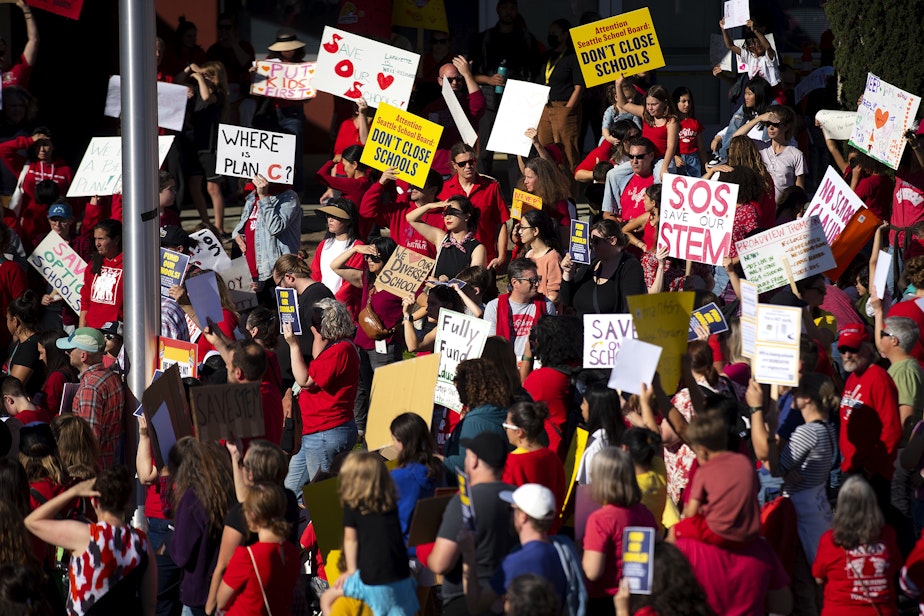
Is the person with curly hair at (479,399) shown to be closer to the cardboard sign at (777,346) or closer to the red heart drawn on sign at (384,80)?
the cardboard sign at (777,346)

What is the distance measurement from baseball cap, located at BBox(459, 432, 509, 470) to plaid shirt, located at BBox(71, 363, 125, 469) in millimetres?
2799

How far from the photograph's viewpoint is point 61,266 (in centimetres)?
1038

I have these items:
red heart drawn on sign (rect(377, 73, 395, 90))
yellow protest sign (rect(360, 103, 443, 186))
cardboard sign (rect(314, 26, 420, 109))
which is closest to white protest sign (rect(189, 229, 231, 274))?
yellow protest sign (rect(360, 103, 443, 186))

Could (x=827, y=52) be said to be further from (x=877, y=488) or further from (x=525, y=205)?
(x=877, y=488)

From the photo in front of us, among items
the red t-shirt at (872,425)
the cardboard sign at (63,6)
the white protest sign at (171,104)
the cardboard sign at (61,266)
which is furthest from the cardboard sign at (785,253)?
the cardboard sign at (63,6)

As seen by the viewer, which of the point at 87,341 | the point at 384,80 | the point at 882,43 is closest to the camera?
the point at 87,341

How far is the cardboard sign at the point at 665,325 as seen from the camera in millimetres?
7445

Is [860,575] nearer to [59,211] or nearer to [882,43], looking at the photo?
[59,211]

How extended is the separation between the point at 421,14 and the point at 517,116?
11.4 feet

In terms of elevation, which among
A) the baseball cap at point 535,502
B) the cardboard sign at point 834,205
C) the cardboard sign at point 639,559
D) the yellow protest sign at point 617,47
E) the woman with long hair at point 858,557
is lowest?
the woman with long hair at point 858,557

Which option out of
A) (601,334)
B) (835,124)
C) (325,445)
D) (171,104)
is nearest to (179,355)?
(325,445)

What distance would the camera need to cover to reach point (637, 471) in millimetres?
6879

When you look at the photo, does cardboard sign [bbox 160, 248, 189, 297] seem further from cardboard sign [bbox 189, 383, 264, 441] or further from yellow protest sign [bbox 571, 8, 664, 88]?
yellow protest sign [bbox 571, 8, 664, 88]

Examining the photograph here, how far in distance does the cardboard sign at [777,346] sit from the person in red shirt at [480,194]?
4.56 metres
